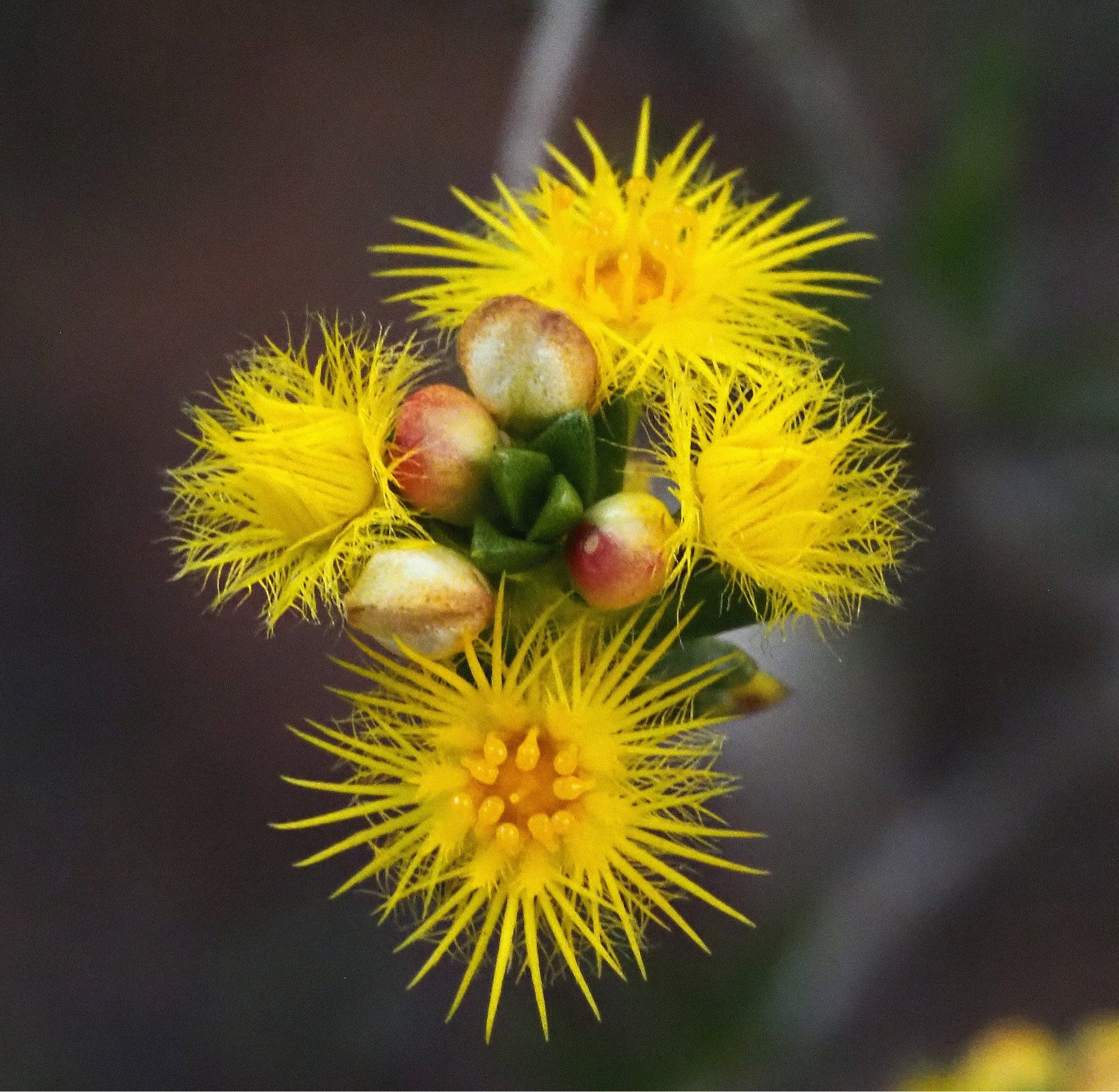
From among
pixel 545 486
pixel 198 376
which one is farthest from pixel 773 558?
pixel 198 376

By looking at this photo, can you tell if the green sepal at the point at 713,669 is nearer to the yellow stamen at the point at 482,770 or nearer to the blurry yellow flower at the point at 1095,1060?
the yellow stamen at the point at 482,770

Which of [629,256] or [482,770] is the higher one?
[629,256]

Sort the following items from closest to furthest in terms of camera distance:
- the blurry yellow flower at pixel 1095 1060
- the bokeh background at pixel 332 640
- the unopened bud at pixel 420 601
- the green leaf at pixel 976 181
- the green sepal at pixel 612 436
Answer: the unopened bud at pixel 420 601 → the green sepal at pixel 612 436 → the blurry yellow flower at pixel 1095 1060 → the green leaf at pixel 976 181 → the bokeh background at pixel 332 640

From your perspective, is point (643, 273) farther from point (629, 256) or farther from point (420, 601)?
point (420, 601)

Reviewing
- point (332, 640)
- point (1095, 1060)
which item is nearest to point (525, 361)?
point (332, 640)

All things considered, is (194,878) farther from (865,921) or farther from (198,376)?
(865,921)

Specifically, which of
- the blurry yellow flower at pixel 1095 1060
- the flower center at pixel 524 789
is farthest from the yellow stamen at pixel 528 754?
the blurry yellow flower at pixel 1095 1060

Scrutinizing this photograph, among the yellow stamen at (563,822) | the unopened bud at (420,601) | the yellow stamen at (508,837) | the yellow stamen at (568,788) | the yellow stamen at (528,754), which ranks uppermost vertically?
the unopened bud at (420,601)
